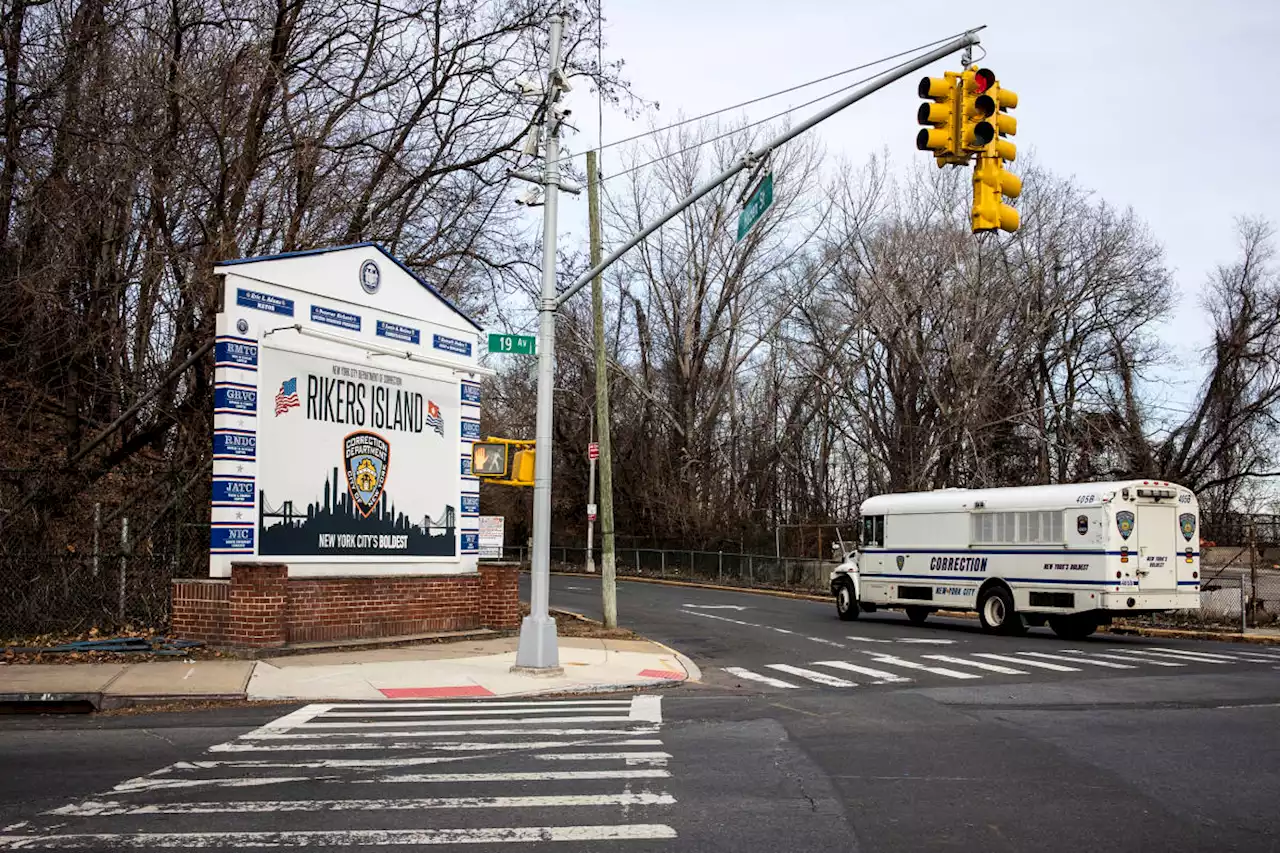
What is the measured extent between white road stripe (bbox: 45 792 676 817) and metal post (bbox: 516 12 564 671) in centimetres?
705

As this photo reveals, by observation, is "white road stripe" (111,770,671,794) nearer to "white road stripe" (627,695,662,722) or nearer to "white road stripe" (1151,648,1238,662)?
"white road stripe" (627,695,662,722)

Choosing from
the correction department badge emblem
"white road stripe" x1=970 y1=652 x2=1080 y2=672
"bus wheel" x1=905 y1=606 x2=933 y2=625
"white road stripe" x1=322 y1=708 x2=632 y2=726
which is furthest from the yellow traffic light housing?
"bus wheel" x1=905 y1=606 x2=933 y2=625

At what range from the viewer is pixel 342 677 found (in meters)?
13.7

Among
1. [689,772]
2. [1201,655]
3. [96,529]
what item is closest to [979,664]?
[1201,655]

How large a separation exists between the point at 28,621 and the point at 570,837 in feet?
41.1

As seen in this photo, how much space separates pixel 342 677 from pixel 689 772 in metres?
6.78

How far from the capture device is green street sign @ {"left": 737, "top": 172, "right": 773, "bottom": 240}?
43.1 ft

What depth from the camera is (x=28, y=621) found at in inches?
625

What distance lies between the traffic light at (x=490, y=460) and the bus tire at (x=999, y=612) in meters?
12.3

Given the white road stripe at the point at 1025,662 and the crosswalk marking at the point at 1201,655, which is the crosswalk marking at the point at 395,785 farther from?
the crosswalk marking at the point at 1201,655

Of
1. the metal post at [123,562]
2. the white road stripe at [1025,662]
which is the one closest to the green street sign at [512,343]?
the metal post at [123,562]

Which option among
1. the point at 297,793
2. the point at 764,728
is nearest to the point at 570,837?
the point at 297,793

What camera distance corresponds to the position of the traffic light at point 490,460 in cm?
1507

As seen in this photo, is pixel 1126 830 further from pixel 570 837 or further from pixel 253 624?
pixel 253 624
